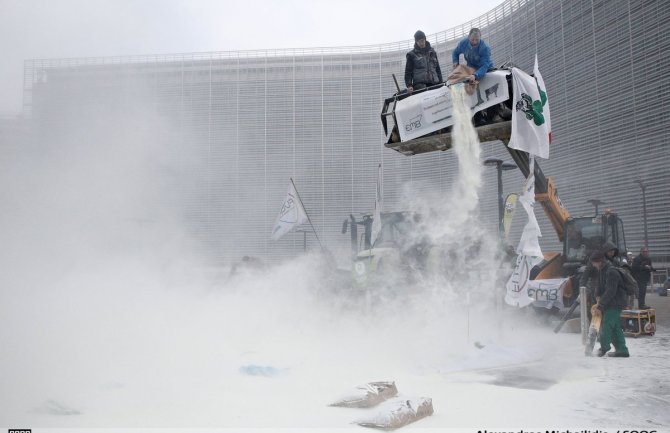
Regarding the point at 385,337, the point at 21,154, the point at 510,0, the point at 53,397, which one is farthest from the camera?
the point at 510,0

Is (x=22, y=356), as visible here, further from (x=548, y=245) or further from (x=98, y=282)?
(x=548, y=245)

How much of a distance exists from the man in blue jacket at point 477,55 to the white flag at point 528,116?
43 centimetres

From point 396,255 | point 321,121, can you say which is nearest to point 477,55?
point 396,255

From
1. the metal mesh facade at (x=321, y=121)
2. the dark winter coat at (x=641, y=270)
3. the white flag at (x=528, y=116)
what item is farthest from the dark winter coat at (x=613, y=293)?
the metal mesh facade at (x=321, y=121)

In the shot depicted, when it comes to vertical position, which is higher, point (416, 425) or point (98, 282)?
point (98, 282)

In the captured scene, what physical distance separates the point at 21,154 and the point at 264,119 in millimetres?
19957

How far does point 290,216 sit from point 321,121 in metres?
15.6

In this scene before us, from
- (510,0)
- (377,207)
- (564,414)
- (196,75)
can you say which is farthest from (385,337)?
(196,75)

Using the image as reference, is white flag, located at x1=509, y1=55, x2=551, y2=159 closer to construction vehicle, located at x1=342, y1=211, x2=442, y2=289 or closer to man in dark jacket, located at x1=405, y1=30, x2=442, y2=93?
man in dark jacket, located at x1=405, y1=30, x2=442, y2=93

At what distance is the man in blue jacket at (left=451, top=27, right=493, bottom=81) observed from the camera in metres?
7.25

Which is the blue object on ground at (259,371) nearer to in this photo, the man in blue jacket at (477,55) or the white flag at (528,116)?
the white flag at (528,116)

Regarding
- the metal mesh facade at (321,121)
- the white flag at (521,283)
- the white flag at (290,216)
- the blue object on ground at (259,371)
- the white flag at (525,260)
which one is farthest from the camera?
the metal mesh facade at (321,121)

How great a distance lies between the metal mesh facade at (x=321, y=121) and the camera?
23250mm

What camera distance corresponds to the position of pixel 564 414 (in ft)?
17.2
